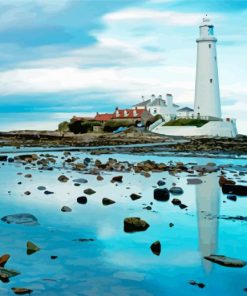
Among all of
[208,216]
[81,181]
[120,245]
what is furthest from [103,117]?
[120,245]

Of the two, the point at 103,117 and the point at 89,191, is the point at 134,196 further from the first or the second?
the point at 103,117

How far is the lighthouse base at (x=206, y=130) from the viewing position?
72450mm

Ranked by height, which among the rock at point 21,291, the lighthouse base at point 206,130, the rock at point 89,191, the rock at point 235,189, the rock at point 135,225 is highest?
the lighthouse base at point 206,130

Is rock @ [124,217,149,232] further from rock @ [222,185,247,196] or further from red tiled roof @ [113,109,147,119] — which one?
red tiled roof @ [113,109,147,119]

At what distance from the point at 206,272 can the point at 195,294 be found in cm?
97

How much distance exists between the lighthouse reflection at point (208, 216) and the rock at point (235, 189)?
0.82 feet

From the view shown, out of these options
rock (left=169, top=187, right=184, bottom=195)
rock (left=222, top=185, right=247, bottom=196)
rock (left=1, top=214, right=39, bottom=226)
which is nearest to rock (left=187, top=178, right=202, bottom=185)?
rock (left=222, top=185, right=247, bottom=196)

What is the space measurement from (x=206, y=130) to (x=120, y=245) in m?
64.0

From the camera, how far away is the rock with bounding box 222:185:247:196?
54.9ft

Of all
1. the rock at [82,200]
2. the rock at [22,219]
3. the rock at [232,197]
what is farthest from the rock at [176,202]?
the rock at [22,219]

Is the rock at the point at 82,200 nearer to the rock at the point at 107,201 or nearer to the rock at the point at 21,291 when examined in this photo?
the rock at the point at 107,201

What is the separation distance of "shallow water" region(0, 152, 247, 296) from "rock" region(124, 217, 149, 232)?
0.16 m

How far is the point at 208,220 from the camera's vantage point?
12.3 m

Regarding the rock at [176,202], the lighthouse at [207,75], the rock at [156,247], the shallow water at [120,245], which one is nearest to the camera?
the shallow water at [120,245]
